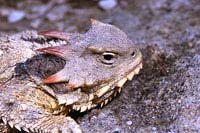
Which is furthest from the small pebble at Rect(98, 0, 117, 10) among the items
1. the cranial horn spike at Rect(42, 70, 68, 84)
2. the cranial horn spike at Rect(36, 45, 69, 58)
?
the cranial horn spike at Rect(42, 70, 68, 84)

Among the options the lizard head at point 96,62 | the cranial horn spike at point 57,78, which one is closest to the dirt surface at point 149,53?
the lizard head at point 96,62

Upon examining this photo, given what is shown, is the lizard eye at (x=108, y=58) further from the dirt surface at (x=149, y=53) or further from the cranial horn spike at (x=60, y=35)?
the dirt surface at (x=149, y=53)

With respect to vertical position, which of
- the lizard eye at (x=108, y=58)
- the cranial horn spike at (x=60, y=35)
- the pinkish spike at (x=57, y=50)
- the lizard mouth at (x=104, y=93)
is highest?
the cranial horn spike at (x=60, y=35)

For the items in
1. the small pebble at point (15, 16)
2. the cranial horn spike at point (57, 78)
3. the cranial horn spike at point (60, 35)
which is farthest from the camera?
the small pebble at point (15, 16)

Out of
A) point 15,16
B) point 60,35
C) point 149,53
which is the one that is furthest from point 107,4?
point 60,35

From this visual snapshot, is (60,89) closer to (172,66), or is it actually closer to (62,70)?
(62,70)

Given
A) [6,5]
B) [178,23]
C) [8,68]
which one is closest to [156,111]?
[8,68]
